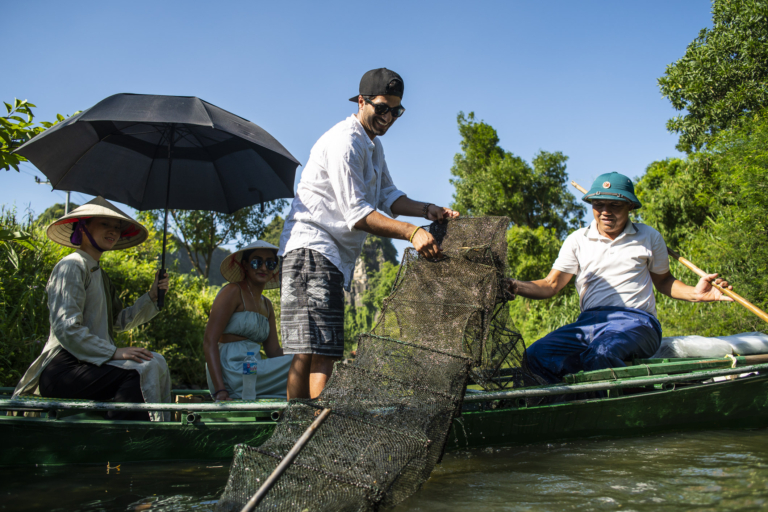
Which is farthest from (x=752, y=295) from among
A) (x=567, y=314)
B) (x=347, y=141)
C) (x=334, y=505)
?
(x=334, y=505)

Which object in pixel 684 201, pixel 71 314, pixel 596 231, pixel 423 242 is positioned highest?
pixel 684 201

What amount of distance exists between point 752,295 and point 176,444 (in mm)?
11137

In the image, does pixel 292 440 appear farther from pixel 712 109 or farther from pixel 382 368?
pixel 712 109

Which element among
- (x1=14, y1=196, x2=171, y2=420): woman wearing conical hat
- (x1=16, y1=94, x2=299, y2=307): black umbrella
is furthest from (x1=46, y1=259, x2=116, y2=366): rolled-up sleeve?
(x1=16, y1=94, x2=299, y2=307): black umbrella

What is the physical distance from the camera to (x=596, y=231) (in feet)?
18.0

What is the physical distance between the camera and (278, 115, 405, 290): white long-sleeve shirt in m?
3.65

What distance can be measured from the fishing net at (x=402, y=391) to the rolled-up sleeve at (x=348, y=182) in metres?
0.77

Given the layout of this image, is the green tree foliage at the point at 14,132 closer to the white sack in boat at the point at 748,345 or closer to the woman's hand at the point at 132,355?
the woman's hand at the point at 132,355

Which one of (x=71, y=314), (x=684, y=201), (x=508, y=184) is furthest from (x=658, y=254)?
(x=508, y=184)

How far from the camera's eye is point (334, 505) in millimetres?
2590

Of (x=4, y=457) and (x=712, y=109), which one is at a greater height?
(x=712, y=109)

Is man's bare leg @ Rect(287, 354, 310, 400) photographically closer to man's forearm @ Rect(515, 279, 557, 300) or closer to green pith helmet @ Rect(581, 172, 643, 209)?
man's forearm @ Rect(515, 279, 557, 300)

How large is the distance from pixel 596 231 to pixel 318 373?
3.38 metres

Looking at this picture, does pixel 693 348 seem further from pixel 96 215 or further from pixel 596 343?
pixel 96 215
